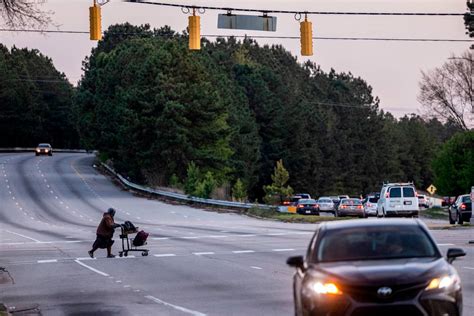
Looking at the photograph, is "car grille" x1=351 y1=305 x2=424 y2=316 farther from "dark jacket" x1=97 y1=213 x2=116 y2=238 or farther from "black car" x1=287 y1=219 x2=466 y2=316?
"dark jacket" x1=97 y1=213 x2=116 y2=238

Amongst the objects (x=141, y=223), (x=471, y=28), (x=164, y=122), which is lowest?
(x=141, y=223)

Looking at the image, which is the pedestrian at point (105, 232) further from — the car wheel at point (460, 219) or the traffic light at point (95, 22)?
the car wheel at point (460, 219)

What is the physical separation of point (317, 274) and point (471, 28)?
87.4 metres

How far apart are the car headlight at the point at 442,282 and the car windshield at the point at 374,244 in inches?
32.4

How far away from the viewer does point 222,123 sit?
355 feet

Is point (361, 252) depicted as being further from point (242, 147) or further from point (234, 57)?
point (234, 57)

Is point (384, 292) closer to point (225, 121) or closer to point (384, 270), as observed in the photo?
point (384, 270)

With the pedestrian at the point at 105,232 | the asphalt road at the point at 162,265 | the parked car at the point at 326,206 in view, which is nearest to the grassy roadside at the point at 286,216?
the asphalt road at the point at 162,265

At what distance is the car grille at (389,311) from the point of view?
12.2 m

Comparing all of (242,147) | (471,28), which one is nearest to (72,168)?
(242,147)

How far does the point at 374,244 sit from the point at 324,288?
1469 mm

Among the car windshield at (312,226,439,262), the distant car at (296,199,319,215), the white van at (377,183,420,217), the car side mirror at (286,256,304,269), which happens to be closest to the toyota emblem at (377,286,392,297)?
the car windshield at (312,226,439,262)

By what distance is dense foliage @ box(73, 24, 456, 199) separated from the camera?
4102 inches

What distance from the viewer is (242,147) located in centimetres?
12600
